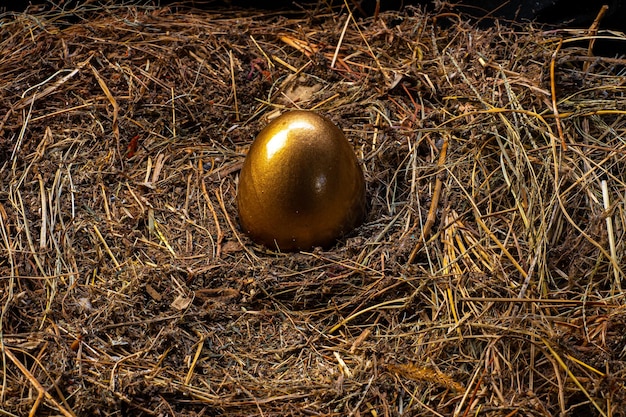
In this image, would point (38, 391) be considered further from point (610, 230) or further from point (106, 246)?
point (610, 230)

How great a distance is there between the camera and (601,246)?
6.44 ft

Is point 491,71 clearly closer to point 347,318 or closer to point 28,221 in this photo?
point 347,318

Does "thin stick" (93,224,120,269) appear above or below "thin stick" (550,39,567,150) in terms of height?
below

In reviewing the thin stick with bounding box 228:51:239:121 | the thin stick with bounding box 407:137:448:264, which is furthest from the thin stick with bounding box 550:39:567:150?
the thin stick with bounding box 228:51:239:121

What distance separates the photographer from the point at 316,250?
2127mm

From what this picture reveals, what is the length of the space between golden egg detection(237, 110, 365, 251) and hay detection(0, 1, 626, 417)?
58 millimetres

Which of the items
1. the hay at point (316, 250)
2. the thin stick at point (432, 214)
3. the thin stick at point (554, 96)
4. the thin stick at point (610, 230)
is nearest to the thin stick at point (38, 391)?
the hay at point (316, 250)

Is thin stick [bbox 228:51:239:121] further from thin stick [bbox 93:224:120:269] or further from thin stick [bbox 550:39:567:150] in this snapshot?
thin stick [bbox 550:39:567:150]

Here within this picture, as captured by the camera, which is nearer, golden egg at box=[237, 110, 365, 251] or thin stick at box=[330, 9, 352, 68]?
golden egg at box=[237, 110, 365, 251]

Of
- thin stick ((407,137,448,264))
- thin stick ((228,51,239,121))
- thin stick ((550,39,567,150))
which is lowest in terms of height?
thin stick ((407,137,448,264))

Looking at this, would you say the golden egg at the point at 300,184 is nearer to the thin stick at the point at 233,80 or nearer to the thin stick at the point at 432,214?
the thin stick at the point at 432,214

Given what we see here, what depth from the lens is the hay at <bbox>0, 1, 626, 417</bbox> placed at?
5.91 ft

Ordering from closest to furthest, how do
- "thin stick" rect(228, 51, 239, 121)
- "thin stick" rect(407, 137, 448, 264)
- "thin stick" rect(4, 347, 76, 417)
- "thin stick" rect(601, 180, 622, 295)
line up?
"thin stick" rect(4, 347, 76, 417), "thin stick" rect(601, 180, 622, 295), "thin stick" rect(407, 137, 448, 264), "thin stick" rect(228, 51, 239, 121)

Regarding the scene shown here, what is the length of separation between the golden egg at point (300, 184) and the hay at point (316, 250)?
2.3 inches
